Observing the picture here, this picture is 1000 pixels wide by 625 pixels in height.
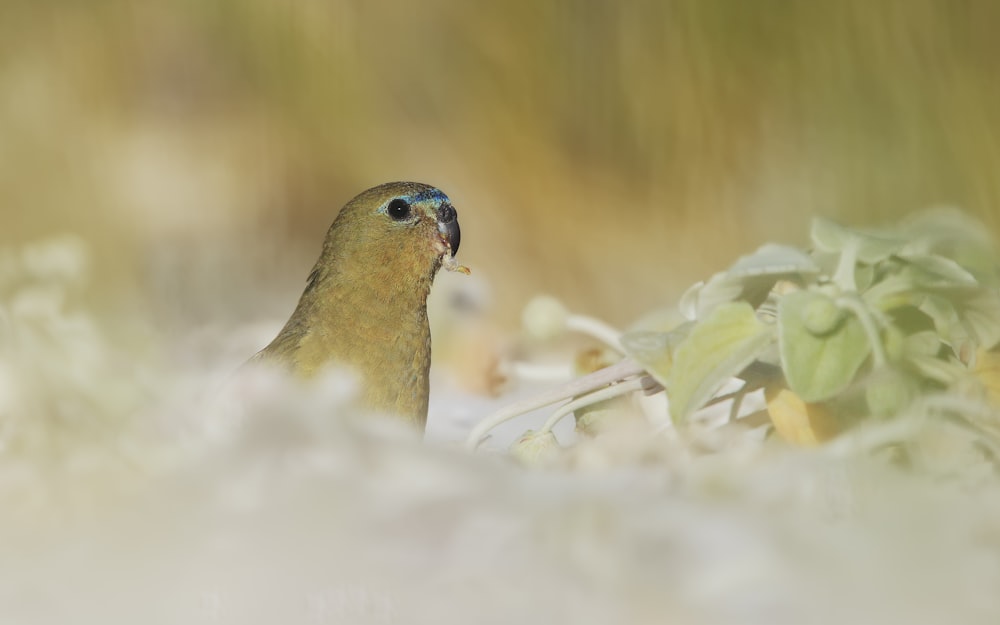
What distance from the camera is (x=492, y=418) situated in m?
0.25

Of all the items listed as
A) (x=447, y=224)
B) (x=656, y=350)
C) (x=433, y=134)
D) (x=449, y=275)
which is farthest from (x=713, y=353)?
(x=433, y=134)

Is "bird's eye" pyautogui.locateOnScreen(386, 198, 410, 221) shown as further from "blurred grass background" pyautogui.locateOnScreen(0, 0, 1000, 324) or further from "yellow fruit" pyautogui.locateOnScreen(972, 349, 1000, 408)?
"blurred grass background" pyautogui.locateOnScreen(0, 0, 1000, 324)

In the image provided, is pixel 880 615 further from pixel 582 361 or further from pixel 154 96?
pixel 154 96

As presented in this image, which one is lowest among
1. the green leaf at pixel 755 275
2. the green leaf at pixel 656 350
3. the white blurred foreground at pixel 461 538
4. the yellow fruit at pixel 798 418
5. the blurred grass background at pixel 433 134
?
the white blurred foreground at pixel 461 538

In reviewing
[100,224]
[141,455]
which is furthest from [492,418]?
[100,224]

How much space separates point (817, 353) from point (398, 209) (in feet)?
0.53

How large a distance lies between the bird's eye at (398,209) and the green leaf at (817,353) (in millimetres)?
153

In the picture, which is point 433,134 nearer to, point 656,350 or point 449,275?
point 449,275

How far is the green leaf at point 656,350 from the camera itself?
0.76 ft

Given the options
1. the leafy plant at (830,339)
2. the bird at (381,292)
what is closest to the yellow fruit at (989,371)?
the leafy plant at (830,339)

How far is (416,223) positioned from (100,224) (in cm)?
46

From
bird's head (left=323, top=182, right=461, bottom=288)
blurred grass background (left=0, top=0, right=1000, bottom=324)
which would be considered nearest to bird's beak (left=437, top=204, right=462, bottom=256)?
bird's head (left=323, top=182, right=461, bottom=288)

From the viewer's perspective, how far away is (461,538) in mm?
161

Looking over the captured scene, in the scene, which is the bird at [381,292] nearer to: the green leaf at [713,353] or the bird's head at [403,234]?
the bird's head at [403,234]
